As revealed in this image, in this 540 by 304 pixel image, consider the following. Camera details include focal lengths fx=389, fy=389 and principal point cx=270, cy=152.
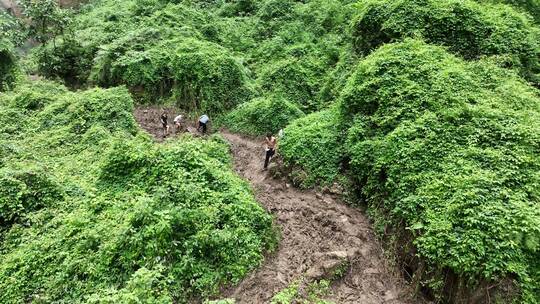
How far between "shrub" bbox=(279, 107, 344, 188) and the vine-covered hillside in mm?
55

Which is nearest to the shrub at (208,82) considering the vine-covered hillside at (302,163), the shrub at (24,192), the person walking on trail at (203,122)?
the vine-covered hillside at (302,163)

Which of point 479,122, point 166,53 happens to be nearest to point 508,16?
point 479,122

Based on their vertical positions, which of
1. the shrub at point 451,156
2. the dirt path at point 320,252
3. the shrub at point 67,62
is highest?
the shrub at point 451,156

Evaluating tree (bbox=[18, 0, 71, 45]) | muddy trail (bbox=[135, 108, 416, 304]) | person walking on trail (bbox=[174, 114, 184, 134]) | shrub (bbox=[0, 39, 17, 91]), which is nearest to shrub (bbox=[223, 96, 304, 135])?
person walking on trail (bbox=[174, 114, 184, 134])

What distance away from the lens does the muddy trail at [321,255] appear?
945cm

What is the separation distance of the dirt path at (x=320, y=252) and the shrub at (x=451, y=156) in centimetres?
107

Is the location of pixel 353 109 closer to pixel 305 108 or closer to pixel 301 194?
pixel 301 194

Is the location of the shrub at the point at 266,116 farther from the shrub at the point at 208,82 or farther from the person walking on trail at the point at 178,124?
the person walking on trail at the point at 178,124

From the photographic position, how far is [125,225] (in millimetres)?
9273

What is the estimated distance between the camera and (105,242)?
9.29m

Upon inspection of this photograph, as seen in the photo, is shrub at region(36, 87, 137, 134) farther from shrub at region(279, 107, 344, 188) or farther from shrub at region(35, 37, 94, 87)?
shrub at region(35, 37, 94, 87)

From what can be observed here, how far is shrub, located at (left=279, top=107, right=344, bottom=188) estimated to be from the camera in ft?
44.2

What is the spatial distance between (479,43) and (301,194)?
29.4 ft

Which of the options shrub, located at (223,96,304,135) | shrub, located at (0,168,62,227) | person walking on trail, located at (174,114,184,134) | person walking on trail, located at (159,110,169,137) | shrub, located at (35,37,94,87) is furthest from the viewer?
shrub, located at (35,37,94,87)
